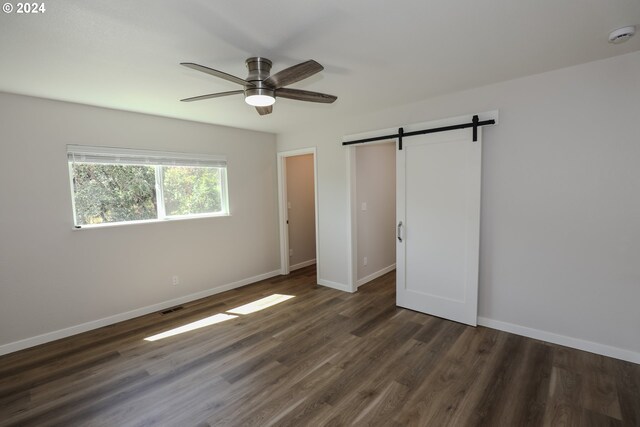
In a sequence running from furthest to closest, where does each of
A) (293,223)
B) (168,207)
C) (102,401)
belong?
1. (293,223)
2. (168,207)
3. (102,401)

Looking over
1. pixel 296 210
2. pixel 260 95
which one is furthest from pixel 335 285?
pixel 260 95

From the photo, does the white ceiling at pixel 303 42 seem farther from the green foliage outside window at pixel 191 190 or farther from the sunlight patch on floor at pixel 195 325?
the sunlight patch on floor at pixel 195 325

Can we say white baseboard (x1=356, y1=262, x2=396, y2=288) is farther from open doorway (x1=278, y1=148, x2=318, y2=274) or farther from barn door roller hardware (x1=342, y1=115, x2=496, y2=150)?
barn door roller hardware (x1=342, y1=115, x2=496, y2=150)

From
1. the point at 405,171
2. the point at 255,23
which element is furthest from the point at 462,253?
the point at 255,23

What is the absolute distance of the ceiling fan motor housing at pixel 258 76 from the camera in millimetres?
2010

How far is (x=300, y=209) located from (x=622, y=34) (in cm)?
454

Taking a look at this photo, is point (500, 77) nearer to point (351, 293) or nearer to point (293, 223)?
point (351, 293)

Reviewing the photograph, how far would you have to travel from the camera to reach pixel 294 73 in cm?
182

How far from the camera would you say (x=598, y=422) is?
72.9 inches

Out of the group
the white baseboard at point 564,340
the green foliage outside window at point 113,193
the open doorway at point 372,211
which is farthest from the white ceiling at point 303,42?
the white baseboard at point 564,340

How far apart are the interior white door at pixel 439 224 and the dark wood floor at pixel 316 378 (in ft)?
0.95

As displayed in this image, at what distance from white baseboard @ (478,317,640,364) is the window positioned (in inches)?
147

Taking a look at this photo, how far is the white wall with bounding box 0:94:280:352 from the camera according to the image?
2.84 metres

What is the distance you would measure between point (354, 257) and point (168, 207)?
2.63 metres
